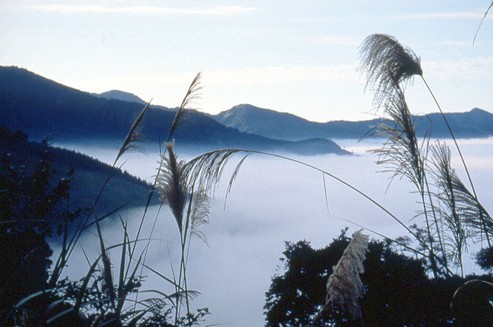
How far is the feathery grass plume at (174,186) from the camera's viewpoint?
249 cm

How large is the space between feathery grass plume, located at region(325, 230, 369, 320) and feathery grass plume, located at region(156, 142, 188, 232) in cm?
101

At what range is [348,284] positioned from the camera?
1591mm

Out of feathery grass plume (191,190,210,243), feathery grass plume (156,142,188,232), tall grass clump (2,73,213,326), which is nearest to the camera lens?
tall grass clump (2,73,213,326)

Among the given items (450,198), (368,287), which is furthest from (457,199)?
(368,287)

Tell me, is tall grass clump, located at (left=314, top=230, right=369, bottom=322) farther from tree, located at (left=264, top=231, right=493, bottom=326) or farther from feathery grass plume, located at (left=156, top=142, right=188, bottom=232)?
tree, located at (left=264, top=231, right=493, bottom=326)

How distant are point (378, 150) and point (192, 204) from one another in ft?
3.54

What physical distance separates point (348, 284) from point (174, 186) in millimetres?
1161

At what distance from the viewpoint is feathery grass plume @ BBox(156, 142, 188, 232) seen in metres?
2.49

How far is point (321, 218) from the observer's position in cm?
15562

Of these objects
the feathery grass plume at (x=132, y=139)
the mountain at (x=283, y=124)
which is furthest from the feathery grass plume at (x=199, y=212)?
the mountain at (x=283, y=124)

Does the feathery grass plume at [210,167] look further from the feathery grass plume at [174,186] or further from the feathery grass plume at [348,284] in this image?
the feathery grass plume at [348,284]

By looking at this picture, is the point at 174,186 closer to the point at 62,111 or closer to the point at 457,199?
the point at 457,199

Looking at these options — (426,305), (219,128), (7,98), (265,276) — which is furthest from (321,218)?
(426,305)

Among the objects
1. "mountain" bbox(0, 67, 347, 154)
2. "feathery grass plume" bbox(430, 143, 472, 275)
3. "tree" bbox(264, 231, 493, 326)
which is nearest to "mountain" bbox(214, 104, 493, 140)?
"mountain" bbox(0, 67, 347, 154)
